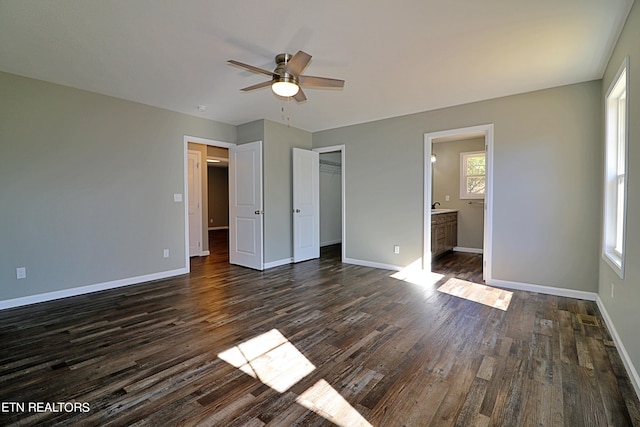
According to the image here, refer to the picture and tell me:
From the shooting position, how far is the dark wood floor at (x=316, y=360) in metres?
1.64

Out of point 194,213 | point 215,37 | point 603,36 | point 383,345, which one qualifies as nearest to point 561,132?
point 603,36

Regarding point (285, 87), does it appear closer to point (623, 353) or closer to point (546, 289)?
point (623, 353)

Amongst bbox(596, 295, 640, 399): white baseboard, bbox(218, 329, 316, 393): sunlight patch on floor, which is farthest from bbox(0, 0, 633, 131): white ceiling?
bbox(218, 329, 316, 393): sunlight patch on floor

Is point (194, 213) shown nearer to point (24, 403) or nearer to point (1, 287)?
point (1, 287)

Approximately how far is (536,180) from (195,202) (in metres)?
5.93

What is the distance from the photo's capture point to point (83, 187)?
12.2 ft

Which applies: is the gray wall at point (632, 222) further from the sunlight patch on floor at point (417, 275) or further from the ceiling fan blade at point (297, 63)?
the ceiling fan blade at point (297, 63)

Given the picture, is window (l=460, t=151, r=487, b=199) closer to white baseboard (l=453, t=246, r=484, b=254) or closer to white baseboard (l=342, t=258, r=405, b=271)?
white baseboard (l=453, t=246, r=484, b=254)

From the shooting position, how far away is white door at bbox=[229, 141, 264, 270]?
5004 millimetres

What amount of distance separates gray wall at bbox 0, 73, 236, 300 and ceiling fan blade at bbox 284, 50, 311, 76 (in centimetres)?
279

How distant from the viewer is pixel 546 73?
3184 millimetres

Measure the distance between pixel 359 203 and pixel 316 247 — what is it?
130cm

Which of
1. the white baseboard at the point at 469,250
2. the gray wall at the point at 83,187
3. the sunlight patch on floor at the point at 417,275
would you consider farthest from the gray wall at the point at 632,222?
the gray wall at the point at 83,187

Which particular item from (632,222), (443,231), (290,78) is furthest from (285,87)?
(443,231)
